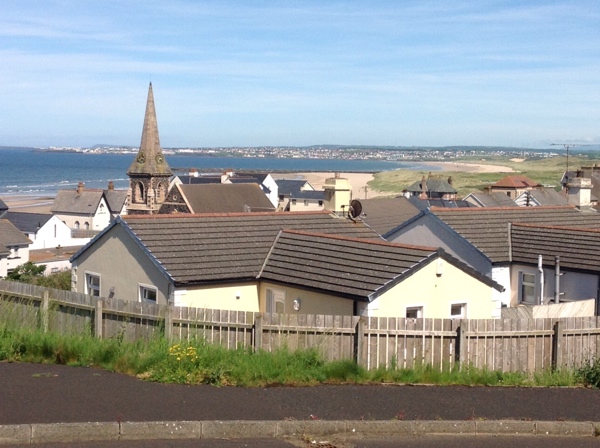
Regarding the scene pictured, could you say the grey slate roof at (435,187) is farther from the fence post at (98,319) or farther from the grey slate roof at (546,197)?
the fence post at (98,319)

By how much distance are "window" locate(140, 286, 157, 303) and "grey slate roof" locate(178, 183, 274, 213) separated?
1730 inches

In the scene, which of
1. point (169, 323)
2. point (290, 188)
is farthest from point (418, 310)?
point (290, 188)

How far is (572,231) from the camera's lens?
2430 cm

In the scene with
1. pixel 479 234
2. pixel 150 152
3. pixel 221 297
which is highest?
pixel 150 152

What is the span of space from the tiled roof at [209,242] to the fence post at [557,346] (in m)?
7.96

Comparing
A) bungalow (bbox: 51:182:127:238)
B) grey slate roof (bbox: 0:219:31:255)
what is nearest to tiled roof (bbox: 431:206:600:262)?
grey slate roof (bbox: 0:219:31:255)

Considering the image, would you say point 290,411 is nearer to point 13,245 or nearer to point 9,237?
point 13,245

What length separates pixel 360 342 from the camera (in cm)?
1307

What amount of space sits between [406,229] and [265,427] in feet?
59.1

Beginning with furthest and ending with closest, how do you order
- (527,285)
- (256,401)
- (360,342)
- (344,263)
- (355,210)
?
1. (527,285)
2. (355,210)
3. (344,263)
4. (360,342)
5. (256,401)

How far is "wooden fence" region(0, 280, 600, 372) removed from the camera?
1318 cm

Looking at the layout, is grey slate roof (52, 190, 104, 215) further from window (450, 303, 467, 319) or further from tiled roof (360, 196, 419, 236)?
window (450, 303, 467, 319)

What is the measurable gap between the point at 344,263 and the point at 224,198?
164ft

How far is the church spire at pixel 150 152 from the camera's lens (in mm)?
67688
